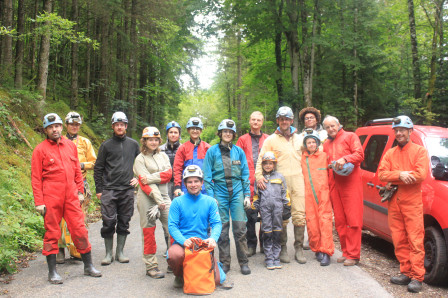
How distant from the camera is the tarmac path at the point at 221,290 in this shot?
4.55 m

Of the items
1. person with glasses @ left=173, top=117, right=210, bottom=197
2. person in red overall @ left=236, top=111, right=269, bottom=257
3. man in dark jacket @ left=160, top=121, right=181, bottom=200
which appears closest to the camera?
person with glasses @ left=173, top=117, right=210, bottom=197

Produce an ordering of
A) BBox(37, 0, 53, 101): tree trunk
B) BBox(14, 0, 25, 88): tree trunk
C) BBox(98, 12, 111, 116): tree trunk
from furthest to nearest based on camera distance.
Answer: BBox(98, 12, 111, 116): tree trunk
BBox(14, 0, 25, 88): tree trunk
BBox(37, 0, 53, 101): tree trunk

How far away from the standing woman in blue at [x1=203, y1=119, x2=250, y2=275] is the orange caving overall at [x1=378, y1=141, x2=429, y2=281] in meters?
2.20

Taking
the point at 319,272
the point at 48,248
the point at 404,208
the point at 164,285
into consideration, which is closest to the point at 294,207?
the point at 319,272

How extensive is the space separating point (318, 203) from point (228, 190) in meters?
1.64

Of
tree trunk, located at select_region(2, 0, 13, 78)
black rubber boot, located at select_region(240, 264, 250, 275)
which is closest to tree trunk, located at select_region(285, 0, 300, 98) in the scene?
tree trunk, located at select_region(2, 0, 13, 78)

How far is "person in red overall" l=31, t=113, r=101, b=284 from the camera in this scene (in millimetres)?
4961

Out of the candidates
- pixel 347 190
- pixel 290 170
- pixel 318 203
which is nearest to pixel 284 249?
pixel 318 203

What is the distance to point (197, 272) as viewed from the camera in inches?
175

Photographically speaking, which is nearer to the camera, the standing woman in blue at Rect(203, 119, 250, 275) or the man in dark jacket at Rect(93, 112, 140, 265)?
the standing woman in blue at Rect(203, 119, 250, 275)

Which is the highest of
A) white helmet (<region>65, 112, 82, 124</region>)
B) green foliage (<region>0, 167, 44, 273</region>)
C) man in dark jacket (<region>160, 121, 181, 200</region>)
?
white helmet (<region>65, 112, 82, 124</region>)

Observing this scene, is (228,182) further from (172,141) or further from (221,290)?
(172,141)

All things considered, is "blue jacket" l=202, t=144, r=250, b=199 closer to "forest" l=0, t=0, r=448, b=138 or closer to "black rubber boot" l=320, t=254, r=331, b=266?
"black rubber boot" l=320, t=254, r=331, b=266

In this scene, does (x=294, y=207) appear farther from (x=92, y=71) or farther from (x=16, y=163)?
(x=92, y=71)
